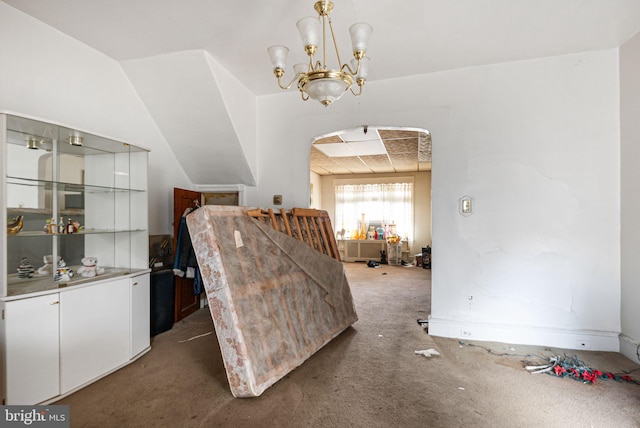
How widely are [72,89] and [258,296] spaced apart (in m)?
2.60

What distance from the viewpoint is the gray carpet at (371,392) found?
210 cm

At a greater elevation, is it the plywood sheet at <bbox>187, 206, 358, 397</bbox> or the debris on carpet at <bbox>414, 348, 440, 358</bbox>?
the plywood sheet at <bbox>187, 206, 358, 397</bbox>

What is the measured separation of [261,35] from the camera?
9.39ft

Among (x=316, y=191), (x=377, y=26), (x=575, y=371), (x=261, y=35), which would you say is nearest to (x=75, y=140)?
(x=261, y=35)

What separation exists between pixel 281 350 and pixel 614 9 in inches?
150

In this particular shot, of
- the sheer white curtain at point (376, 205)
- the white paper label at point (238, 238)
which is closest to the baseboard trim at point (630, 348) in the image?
the white paper label at point (238, 238)

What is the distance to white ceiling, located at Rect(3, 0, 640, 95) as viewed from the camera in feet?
8.07

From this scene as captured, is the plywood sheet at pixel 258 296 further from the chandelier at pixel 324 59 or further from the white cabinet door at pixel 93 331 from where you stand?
the chandelier at pixel 324 59

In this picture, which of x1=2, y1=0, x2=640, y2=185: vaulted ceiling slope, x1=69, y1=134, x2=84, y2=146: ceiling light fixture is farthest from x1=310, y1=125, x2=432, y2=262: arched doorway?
x1=69, y1=134, x2=84, y2=146: ceiling light fixture

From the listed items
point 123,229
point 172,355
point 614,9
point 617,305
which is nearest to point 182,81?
point 123,229

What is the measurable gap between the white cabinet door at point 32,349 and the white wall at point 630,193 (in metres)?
4.80

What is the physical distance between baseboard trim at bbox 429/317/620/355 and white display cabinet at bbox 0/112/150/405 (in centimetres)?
314

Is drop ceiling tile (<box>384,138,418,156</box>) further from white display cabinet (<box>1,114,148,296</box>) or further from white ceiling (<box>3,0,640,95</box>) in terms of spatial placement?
white display cabinet (<box>1,114,148,296</box>)

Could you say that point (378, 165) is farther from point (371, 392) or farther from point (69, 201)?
point (69, 201)
